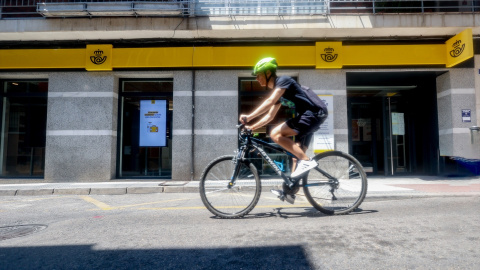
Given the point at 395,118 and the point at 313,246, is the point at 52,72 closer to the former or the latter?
the point at 313,246

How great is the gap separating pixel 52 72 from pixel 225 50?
584 centimetres

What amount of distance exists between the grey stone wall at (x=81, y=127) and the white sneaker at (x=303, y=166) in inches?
304

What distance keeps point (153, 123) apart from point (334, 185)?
7.70 m

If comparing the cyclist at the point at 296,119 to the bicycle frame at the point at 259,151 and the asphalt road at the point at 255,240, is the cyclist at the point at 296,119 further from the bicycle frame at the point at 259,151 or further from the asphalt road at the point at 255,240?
the asphalt road at the point at 255,240

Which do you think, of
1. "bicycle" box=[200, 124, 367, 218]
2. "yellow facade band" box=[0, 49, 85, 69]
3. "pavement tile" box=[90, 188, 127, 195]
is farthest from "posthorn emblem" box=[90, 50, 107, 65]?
"bicycle" box=[200, 124, 367, 218]

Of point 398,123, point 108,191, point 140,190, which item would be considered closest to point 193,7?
point 140,190

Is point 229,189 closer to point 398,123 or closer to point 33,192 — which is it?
point 33,192

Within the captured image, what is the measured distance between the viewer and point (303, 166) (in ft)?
11.6

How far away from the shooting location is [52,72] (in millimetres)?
9766

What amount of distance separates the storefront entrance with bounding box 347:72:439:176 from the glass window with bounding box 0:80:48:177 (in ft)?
35.5

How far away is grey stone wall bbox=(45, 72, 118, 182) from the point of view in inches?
373

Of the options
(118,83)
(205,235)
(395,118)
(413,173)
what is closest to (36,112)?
(118,83)

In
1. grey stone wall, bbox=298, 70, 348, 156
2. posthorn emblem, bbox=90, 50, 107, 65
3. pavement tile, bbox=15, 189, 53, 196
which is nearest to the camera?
pavement tile, bbox=15, 189, 53, 196

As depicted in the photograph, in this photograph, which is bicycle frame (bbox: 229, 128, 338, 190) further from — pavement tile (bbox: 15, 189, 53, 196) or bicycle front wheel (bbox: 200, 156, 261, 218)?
pavement tile (bbox: 15, 189, 53, 196)
